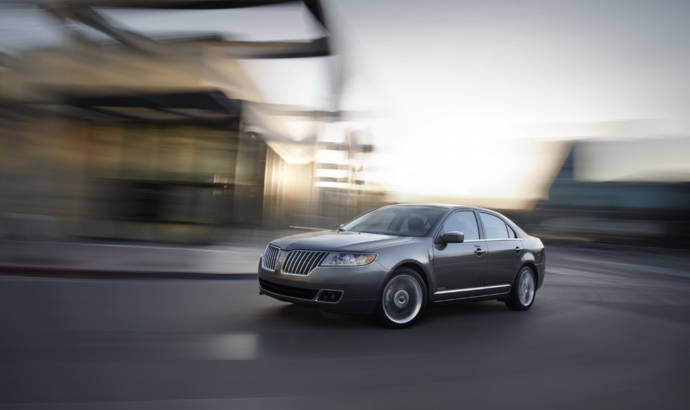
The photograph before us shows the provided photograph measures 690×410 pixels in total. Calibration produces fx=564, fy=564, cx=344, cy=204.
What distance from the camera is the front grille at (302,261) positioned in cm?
609

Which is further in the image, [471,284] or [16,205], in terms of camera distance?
[16,205]

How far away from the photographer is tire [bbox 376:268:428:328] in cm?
624

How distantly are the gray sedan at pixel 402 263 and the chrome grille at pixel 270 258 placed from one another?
1cm

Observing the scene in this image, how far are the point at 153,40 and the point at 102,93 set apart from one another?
6.80 feet

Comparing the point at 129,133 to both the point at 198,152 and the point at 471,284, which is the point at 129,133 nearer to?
the point at 198,152

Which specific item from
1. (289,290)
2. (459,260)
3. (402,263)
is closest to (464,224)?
(459,260)

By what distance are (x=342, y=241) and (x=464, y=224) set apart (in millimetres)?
1969

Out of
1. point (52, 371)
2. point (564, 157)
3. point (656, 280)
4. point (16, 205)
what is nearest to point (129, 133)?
point (16, 205)

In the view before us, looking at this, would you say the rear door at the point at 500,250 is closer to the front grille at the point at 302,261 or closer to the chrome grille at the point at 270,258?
the front grille at the point at 302,261

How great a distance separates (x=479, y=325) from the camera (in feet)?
22.5

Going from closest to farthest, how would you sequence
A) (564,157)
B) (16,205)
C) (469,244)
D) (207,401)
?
(207,401) < (469,244) < (16,205) < (564,157)

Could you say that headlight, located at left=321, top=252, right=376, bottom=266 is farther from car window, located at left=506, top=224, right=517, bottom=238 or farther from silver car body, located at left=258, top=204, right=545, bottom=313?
car window, located at left=506, top=224, right=517, bottom=238

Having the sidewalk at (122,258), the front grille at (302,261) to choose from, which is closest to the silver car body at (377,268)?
the front grille at (302,261)

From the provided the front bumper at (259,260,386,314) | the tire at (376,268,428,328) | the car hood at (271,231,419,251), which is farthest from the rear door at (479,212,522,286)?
the front bumper at (259,260,386,314)
